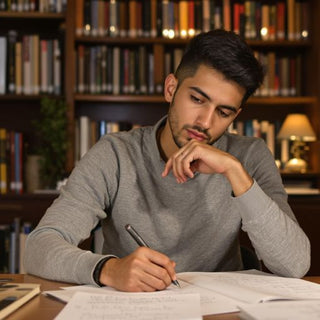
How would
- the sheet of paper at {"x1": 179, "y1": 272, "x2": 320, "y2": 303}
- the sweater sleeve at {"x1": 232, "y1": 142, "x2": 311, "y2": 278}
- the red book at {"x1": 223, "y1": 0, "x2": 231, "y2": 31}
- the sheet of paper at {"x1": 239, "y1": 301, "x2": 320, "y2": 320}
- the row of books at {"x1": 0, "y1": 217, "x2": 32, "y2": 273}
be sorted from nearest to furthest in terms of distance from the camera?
the sheet of paper at {"x1": 239, "y1": 301, "x2": 320, "y2": 320} < the sheet of paper at {"x1": 179, "y1": 272, "x2": 320, "y2": 303} < the sweater sleeve at {"x1": 232, "y1": 142, "x2": 311, "y2": 278} < the row of books at {"x1": 0, "y1": 217, "x2": 32, "y2": 273} < the red book at {"x1": 223, "y1": 0, "x2": 231, "y2": 31}

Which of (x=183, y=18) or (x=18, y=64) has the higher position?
(x=183, y=18)

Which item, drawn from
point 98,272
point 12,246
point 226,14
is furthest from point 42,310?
point 226,14

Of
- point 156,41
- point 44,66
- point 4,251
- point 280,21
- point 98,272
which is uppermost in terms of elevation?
point 280,21

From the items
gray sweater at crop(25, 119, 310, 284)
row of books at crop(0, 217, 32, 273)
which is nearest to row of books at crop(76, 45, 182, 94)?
row of books at crop(0, 217, 32, 273)

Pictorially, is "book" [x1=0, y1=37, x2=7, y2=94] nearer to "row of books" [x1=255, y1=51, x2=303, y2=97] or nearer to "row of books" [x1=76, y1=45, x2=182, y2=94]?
"row of books" [x1=76, y1=45, x2=182, y2=94]

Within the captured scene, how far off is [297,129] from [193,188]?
176 centimetres

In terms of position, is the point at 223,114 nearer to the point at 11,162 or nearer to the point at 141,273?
the point at 141,273

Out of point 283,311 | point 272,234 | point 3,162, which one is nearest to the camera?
point 283,311

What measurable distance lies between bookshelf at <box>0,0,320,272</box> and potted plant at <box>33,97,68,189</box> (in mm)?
52

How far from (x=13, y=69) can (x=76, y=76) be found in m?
0.33

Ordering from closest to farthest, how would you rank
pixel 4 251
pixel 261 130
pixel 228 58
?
pixel 228 58 → pixel 4 251 → pixel 261 130

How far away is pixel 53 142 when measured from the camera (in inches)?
126

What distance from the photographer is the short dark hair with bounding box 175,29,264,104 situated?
5.05ft

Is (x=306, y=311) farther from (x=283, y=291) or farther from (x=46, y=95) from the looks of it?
(x=46, y=95)
